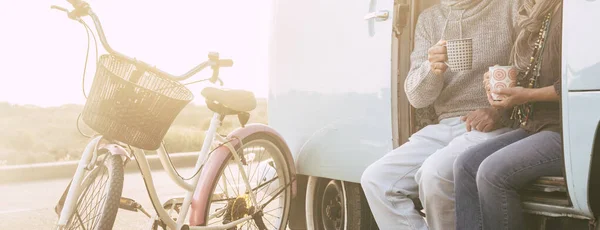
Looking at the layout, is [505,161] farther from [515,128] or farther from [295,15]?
[295,15]

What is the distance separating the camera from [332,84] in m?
4.08

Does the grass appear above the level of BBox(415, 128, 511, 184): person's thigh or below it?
below

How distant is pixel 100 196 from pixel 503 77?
1.79 m

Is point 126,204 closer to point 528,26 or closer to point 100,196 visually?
point 100,196

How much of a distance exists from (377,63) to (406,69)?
0.70 feet

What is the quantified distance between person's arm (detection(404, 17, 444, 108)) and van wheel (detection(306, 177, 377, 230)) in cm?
95

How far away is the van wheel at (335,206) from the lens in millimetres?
4109

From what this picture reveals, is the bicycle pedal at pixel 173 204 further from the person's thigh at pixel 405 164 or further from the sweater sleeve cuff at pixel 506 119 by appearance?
the sweater sleeve cuff at pixel 506 119

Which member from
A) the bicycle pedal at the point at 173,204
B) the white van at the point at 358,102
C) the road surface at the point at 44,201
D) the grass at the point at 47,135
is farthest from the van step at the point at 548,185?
the grass at the point at 47,135

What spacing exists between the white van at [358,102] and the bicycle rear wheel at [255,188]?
0.15 m

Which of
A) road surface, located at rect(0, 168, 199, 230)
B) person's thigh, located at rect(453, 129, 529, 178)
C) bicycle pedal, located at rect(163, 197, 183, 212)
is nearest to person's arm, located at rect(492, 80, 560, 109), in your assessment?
person's thigh, located at rect(453, 129, 529, 178)

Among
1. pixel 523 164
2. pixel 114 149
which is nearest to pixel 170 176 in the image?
pixel 114 149

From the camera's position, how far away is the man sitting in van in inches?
120

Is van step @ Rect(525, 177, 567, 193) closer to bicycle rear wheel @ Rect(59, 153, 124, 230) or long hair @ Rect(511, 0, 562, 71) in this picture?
long hair @ Rect(511, 0, 562, 71)
